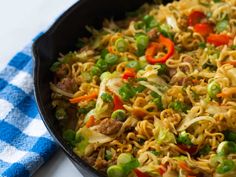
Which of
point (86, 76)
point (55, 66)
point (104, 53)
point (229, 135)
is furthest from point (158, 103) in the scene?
point (55, 66)

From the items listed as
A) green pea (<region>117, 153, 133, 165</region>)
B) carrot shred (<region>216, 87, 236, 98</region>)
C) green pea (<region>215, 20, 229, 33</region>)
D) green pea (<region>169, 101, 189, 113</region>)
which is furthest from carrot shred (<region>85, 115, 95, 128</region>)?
green pea (<region>215, 20, 229, 33</region>)

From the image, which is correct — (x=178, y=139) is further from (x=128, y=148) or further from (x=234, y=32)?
(x=234, y=32)

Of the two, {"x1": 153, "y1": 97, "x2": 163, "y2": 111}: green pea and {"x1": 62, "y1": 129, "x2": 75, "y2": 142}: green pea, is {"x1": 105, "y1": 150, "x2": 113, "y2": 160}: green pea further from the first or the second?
{"x1": 153, "y1": 97, "x2": 163, "y2": 111}: green pea

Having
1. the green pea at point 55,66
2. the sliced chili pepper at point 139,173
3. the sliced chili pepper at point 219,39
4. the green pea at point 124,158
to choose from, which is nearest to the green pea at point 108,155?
the green pea at point 124,158

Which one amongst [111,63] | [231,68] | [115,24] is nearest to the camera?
[231,68]

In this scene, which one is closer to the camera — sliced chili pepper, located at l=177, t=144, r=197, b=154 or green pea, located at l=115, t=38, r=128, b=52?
sliced chili pepper, located at l=177, t=144, r=197, b=154

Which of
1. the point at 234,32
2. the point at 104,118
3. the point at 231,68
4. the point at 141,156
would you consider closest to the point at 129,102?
the point at 104,118

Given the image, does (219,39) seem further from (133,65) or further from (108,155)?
(108,155)
